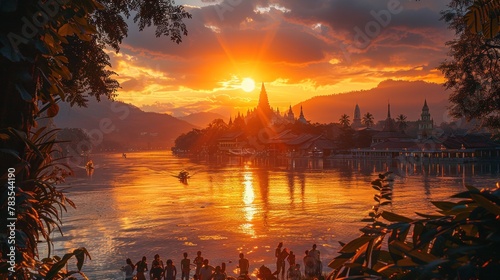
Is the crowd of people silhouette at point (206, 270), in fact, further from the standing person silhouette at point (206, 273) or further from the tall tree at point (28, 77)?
the tall tree at point (28, 77)

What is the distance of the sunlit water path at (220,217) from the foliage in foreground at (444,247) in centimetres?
1402

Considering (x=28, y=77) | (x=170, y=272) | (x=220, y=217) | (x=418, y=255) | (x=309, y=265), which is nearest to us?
(x=418, y=255)

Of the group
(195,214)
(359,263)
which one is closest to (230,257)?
(195,214)

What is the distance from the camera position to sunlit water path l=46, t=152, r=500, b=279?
18.1m

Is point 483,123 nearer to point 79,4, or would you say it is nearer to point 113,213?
point 79,4

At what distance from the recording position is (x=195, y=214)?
27.0m

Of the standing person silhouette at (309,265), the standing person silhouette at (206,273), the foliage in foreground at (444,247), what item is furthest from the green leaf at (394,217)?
the standing person silhouette at (309,265)

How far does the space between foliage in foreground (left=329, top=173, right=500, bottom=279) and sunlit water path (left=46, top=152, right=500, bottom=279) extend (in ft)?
46.0

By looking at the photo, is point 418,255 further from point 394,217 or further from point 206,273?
point 206,273

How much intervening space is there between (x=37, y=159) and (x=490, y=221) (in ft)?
10.4

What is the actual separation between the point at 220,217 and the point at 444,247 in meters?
24.7

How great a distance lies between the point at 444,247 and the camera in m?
1.87

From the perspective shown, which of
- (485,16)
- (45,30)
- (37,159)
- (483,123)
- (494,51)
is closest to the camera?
(45,30)

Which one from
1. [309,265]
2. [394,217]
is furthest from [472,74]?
[394,217]
